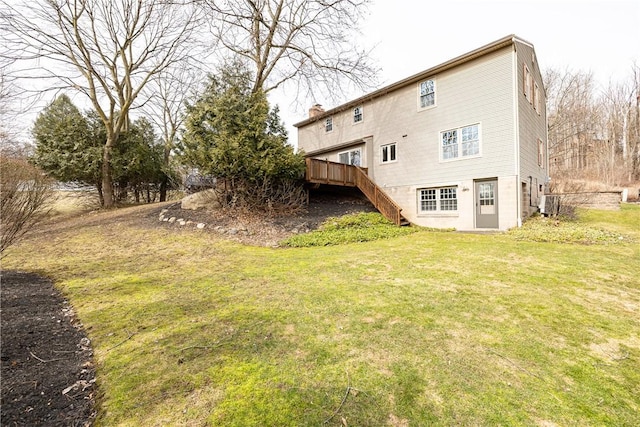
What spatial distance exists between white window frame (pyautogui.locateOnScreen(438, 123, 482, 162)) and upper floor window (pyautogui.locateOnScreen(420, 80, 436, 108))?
1.78 m

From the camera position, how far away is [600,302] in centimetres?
414

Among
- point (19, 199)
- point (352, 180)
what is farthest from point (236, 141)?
point (352, 180)

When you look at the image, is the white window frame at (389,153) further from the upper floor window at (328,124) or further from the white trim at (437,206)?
the upper floor window at (328,124)

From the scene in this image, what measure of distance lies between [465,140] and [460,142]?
215 mm

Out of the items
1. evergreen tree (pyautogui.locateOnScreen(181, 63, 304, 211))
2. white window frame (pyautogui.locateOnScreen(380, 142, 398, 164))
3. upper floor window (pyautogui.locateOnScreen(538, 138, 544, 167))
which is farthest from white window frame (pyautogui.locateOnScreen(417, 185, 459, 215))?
evergreen tree (pyautogui.locateOnScreen(181, 63, 304, 211))

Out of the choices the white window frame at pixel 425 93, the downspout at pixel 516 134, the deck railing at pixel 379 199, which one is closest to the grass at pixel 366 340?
the downspout at pixel 516 134

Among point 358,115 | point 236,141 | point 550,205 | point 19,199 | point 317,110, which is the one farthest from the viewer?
point 317,110

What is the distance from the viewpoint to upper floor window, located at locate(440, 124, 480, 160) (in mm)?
11617

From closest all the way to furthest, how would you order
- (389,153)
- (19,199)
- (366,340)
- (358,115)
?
(366,340) < (19,199) < (389,153) < (358,115)

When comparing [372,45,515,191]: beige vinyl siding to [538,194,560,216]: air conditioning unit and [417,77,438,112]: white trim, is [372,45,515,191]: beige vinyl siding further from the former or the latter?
[538,194,560,216]: air conditioning unit

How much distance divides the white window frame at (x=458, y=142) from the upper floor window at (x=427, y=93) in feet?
5.84

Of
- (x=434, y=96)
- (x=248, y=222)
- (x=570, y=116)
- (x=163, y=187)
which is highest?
(x=570, y=116)

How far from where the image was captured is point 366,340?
3197 millimetres

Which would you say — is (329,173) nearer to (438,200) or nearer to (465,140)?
(438,200)
